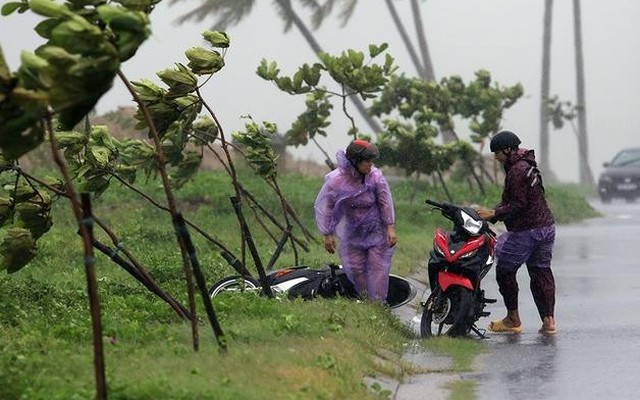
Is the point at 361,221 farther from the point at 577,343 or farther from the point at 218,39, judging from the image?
the point at 577,343

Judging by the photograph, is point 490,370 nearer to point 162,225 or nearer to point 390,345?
point 390,345

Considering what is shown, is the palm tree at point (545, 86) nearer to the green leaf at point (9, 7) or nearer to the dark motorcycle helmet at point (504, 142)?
the dark motorcycle helmet at point (504, 142)

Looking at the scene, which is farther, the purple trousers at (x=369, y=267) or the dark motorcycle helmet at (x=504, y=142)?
the purple trousers at (x=369, y=267)

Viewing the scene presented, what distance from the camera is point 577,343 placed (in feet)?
42.8

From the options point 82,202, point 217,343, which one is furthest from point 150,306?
point 82,202

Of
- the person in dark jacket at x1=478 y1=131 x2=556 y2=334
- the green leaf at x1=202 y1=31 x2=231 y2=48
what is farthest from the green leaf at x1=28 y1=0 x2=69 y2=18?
the person in dark jacket at x1=478 y1=131 x2=556 y2=334

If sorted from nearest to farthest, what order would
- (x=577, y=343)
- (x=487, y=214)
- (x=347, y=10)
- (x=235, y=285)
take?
1. (x=577, y=343)
2. (x=487, y=214)
3. (x=235, y=285)
4. (x=347, y=10)

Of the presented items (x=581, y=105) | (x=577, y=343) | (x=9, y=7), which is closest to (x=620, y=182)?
(x=581, y=105)

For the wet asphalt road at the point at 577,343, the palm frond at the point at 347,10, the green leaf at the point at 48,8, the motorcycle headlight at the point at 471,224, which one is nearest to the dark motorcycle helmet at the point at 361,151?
the motorcycle headlight at the point at 471,224

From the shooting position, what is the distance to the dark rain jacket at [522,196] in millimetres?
13820

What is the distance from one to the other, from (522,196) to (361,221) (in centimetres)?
138

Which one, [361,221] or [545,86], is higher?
[545,86]

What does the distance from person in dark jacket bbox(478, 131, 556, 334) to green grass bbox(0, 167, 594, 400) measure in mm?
1078

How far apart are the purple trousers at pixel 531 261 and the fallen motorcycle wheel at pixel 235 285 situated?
2117mm
